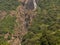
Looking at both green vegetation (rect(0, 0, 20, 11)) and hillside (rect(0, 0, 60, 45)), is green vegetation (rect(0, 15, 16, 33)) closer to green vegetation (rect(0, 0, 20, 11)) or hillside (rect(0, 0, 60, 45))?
hillside (rect(0, 0, 60, 45))

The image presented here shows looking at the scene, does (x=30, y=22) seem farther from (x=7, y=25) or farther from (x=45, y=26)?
(x=45, y=26)

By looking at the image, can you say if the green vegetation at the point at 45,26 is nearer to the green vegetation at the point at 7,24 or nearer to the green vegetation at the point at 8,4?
the green vegetation at the point at 7,24

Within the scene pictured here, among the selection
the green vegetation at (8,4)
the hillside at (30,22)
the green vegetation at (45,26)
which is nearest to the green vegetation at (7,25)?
the hillside at (30,22)

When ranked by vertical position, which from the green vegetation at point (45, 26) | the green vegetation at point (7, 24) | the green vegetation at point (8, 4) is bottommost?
the green vegetation at point (45, 26)

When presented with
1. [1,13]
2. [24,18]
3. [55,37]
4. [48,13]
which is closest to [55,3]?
[48,13]

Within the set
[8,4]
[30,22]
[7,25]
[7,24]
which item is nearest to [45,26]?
[30,22]

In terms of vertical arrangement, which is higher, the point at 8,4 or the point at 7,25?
the point at 8,4

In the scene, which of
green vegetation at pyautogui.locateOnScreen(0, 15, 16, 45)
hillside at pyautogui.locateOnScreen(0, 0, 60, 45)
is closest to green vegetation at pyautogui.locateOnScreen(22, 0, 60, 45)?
hillside at pyautogui.locateOnScreen(0, 0, 60, 45)
